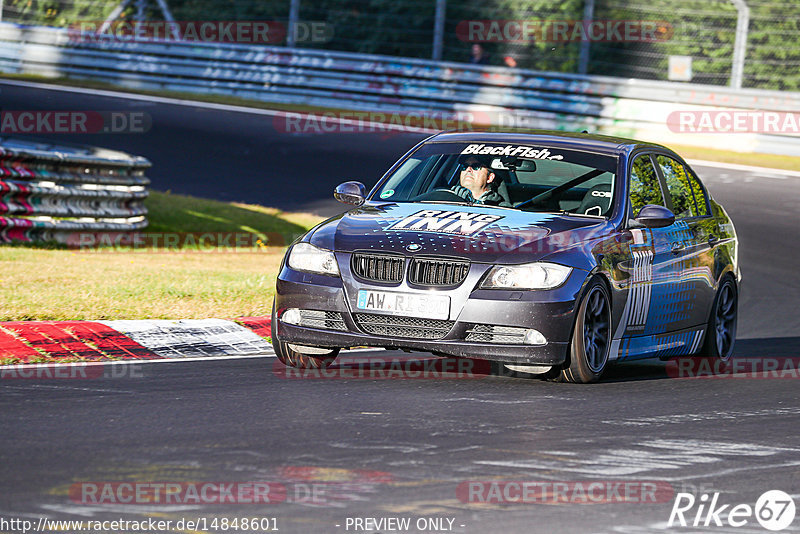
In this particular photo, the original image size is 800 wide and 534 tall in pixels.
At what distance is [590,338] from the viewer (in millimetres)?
8062

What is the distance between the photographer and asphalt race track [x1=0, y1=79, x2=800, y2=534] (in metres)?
5.09

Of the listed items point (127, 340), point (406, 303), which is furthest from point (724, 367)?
point (127, 340)

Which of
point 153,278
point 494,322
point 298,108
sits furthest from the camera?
point 298,108

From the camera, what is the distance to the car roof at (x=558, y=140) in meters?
9.23

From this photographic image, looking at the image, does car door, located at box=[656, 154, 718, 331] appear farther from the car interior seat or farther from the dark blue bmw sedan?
the car interior seat

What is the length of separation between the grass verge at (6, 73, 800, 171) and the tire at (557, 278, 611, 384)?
586 inches

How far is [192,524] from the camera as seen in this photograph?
4809mm

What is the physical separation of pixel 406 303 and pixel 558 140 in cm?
217

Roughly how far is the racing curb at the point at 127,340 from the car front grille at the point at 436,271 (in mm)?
1926

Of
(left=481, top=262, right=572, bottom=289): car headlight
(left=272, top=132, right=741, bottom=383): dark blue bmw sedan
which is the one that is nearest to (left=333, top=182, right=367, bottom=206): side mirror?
(left=272, top=132, right=741, bottom=383): dark blue bmw sedan

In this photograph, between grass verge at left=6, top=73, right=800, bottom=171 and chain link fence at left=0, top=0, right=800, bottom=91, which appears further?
chain link fence at left=0, top=0, right=800, bottom=91

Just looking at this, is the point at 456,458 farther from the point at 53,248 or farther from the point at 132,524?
the point at 53,248

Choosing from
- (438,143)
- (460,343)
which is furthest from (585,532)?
(438,143)

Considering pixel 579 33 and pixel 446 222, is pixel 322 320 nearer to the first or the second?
pixel 446 222
